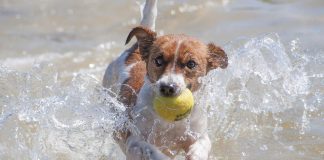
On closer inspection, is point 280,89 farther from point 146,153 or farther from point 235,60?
point 146,153

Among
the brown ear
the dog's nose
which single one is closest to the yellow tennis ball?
the dog's nose

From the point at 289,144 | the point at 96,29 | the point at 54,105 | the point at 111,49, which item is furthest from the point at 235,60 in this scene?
the point at 96,29

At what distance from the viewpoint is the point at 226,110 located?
7.08m

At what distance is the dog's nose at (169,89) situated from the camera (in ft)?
16.1

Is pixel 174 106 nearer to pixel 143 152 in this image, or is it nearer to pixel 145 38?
pixel 143 152

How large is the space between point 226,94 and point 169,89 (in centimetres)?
235

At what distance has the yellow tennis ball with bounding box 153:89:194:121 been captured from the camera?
16.3 ft

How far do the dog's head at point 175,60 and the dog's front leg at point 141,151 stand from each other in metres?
0.43

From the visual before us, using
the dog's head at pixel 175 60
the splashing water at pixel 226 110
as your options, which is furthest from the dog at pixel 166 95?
the splashing water at pixel 226 110

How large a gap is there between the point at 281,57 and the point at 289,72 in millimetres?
200

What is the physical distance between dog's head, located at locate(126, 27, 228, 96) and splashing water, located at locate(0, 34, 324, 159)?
0.18 m

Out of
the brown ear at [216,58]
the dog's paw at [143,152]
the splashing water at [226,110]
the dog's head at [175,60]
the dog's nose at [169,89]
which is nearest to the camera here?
the dog's nose at [169,89]

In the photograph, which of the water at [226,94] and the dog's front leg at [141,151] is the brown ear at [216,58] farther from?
the dog's front leg at [141,151]

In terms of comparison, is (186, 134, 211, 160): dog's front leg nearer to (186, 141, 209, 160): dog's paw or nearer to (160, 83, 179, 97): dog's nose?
(186, 141, 209, 160): dog's paw
